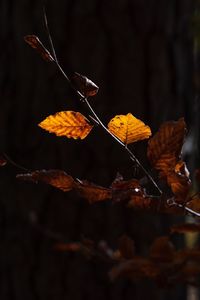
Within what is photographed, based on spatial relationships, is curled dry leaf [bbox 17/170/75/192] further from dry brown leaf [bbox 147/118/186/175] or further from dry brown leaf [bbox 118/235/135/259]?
dry brown leaf [bbox 118/235/135/259]

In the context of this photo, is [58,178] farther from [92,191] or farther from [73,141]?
[73,141]

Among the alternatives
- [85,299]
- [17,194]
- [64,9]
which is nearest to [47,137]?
[17,194]

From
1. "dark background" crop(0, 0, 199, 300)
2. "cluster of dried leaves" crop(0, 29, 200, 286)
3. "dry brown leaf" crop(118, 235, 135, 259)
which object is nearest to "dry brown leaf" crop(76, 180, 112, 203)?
"cluster of dried leaves" crop(0, 29, 200, 286)

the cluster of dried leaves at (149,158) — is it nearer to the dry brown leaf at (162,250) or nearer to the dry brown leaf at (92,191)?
the dry brown leaf at (92,191)

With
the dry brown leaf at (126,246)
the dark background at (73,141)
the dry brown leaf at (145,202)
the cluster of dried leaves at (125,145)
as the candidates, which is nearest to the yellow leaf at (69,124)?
the cluster of dried leaves at (125,145)

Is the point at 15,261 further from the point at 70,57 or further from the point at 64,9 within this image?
the point at 64,9
